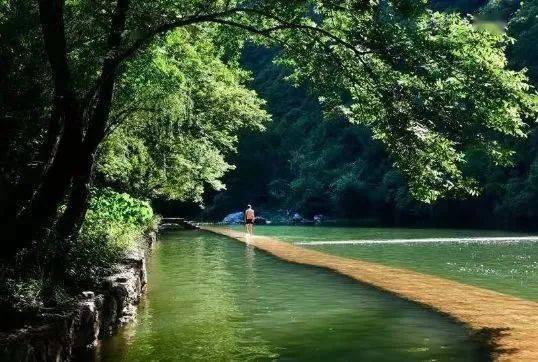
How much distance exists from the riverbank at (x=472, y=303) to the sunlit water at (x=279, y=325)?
40 centimetres

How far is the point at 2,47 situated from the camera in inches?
388

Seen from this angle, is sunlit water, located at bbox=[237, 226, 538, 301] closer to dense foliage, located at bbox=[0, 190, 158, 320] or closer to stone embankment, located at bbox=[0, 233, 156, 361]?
stone embankment, located at bbox=[0, 233, 156, 361]

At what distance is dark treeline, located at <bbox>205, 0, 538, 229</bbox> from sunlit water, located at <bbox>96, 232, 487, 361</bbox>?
109ft

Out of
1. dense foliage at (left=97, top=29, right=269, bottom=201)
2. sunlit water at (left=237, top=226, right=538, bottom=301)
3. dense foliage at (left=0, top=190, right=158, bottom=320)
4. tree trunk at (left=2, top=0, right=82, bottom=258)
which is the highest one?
dense foliage at (left=97, top=29, right=269, bottom=201)

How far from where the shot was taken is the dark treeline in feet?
167

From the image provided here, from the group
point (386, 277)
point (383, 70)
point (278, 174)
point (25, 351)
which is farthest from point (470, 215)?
point (25, 351)

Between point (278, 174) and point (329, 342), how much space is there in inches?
2766

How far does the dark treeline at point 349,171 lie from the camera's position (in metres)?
51.0

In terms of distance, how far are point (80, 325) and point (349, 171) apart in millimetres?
59823

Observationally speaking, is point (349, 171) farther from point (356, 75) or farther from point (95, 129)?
point (95, 129)

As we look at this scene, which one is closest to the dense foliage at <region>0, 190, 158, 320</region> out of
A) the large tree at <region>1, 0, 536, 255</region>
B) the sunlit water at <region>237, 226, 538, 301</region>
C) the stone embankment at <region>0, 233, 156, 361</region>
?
the stone embankment at <region>0, 233, 156, 361</region>

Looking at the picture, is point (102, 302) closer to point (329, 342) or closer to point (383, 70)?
point (329, 342)

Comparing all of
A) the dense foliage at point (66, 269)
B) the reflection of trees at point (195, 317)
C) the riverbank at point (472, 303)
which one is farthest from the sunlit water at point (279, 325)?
the dense foliage at point (66, 269)

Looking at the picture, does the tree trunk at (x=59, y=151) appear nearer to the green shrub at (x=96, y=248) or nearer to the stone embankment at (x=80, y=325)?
the stone embankment at (x=80, y=325)
